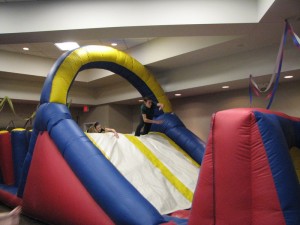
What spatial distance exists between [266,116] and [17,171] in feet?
12.6

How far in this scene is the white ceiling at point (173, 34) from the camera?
10.2ft

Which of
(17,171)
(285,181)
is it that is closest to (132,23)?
(285,181)

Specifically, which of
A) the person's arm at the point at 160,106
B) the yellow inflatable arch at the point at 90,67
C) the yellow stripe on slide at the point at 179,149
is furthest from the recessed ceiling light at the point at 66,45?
the yellow stripe on slide at the point at 179,149

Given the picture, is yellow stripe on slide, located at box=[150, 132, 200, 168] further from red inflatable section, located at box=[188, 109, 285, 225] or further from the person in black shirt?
red inflatable section, located at box=[188, 109, 285, 225]

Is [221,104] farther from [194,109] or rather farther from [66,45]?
[66,45]

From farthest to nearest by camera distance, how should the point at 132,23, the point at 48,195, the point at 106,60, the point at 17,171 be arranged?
the point at 106,60 < the point at 17,171 < the point at 132,23 < the point at 48,195

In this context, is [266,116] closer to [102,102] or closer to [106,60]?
[106,60]

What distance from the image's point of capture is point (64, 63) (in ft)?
12.3

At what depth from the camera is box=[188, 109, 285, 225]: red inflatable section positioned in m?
1.53

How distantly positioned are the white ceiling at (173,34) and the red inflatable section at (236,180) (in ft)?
5.26

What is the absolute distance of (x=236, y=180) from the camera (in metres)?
1.60

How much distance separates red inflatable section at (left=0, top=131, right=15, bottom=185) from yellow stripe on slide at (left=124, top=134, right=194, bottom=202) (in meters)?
1.97

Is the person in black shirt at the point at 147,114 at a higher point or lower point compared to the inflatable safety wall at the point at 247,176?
higher

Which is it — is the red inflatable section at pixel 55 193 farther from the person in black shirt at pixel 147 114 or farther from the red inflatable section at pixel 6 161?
the person in black shirt at pixel 147 114
